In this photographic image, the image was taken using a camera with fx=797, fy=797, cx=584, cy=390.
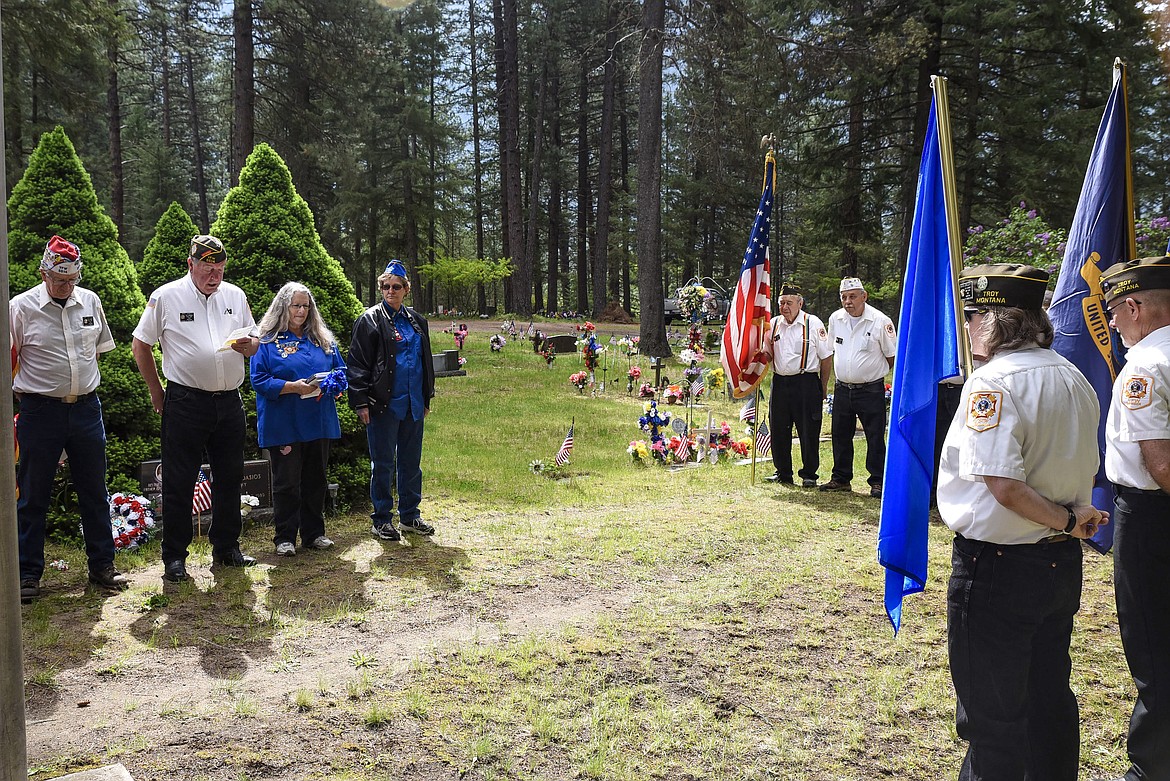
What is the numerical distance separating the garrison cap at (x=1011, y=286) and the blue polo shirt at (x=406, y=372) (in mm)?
4587

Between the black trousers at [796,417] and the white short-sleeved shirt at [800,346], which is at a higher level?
the white short-sleeved shirt at [800,346]

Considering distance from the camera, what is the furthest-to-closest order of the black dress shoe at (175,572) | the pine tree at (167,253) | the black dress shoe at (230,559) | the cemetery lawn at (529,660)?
the pine tree at (167,253), the black dress shoe at (230,559), the black dress shoe at (175,572), the cemetery lawn at (529,660)

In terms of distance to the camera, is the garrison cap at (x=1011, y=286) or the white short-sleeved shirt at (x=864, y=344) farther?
the white short-sleeved shirt at (x=864, y=344)

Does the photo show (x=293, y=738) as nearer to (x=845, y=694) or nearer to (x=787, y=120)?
(x=845, y=694)

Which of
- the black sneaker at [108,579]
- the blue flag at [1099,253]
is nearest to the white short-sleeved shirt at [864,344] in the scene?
the blue flag at [1099,253]

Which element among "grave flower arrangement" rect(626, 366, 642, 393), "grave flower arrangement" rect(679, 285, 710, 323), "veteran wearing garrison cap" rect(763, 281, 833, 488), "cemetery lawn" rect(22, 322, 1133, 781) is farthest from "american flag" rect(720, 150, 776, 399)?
"grave flower arrangement" rect(679, 285, 710, 323)

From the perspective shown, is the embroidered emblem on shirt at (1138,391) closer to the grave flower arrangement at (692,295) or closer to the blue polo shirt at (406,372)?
the blue polo shirt at (406,372)

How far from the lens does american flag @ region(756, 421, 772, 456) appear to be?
9.20 meters

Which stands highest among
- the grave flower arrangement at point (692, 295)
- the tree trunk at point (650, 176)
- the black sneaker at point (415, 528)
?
the tree trunk at point (650, 176)

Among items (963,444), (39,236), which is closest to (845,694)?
(963,444)

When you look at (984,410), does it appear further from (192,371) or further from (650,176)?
(650,176)

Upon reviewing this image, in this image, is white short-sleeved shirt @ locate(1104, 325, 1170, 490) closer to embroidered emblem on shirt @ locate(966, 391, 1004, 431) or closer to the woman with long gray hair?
embroidered emblem on shirt @ locate(966, 391, 1004, 431)

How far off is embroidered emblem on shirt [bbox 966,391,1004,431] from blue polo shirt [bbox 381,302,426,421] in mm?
4629

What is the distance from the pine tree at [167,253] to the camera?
744 cm
